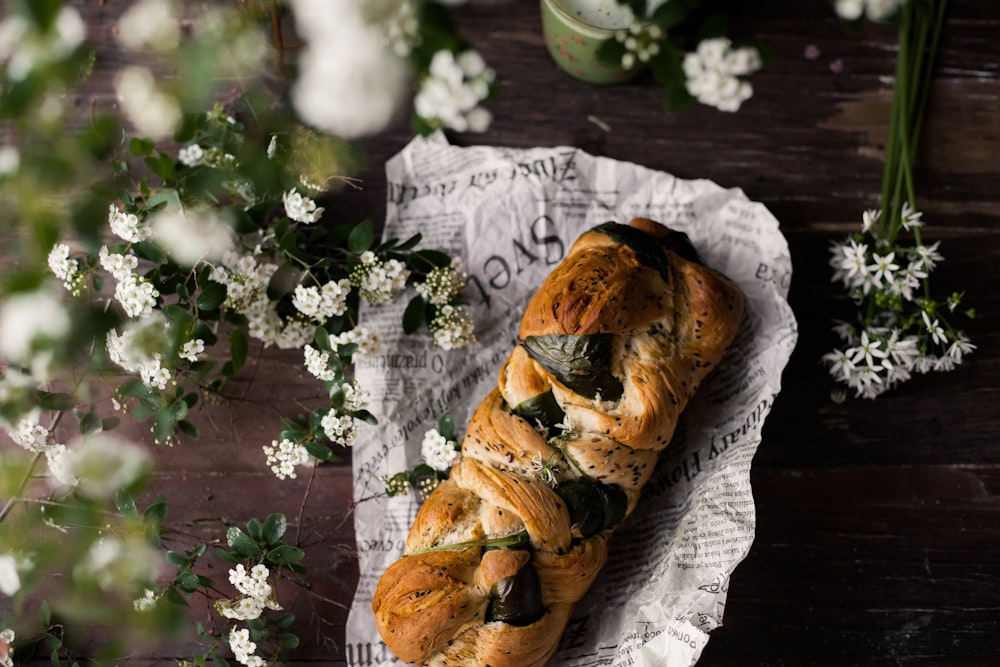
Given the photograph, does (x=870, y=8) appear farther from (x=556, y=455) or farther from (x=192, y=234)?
(x=192, y=234)

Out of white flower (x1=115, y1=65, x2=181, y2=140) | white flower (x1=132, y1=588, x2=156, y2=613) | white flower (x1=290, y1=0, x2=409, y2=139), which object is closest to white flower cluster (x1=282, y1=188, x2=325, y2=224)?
white flower (x1=115, y1=65, x2=181, y2=140)

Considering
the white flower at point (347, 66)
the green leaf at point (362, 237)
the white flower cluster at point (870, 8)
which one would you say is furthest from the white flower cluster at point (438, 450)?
the white flower cluster at point (870, 8)

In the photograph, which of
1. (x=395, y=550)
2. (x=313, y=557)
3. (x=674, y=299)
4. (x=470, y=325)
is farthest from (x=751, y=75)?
(x=313, y=557)

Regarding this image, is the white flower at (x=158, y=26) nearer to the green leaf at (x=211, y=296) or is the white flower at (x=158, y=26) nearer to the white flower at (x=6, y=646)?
→ the green leaf at (x=211, y=296)

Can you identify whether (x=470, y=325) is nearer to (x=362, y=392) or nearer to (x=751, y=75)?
(x=362, y=392)

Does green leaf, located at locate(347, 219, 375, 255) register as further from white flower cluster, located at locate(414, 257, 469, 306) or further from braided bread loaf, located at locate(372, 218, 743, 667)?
braided bread loaf, located at locate(372, 218, 743, 667)

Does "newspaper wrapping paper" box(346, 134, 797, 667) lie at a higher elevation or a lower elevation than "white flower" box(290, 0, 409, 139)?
lower
